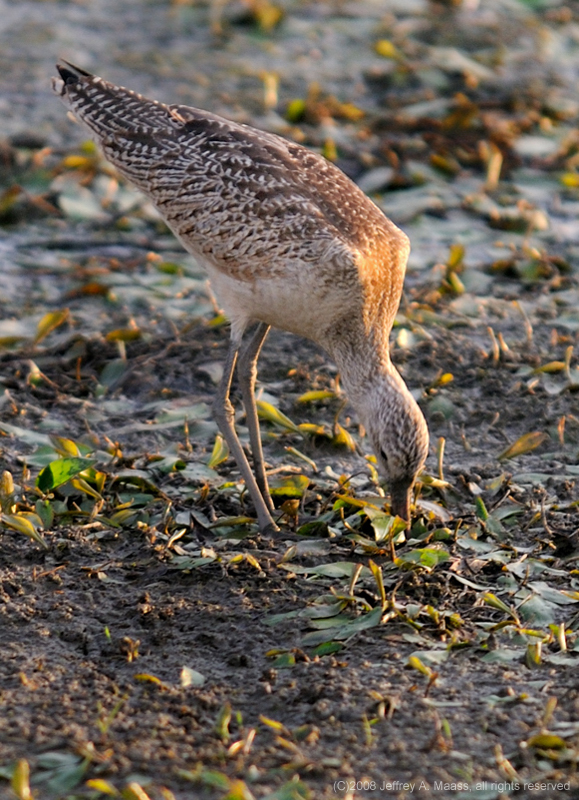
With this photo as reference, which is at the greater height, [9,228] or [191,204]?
[191,204]

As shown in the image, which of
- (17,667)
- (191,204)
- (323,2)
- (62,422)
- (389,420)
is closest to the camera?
(17,667)

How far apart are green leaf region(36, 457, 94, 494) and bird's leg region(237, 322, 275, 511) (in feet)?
3.04

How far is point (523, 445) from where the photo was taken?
6.93 metres

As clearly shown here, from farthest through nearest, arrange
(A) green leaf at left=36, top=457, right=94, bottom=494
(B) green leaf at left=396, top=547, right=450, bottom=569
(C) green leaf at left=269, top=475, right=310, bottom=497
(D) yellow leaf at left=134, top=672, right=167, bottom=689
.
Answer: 1. (C) green leaf at left=269, top=475, right=310, bottom=497
2. (A) green leaf at left=36, top=457, right=94, bottom=494
3. (B) green leaf at left=396, top=547, right=450, bottom=569
4. (D) yellow leaf at left=134, top=672, right=167, bottom=689

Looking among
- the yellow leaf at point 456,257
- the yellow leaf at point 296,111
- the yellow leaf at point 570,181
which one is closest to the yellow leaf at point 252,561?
the yellow leaf at point 456,257

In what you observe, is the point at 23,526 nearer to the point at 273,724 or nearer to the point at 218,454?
→ the point at 218,454

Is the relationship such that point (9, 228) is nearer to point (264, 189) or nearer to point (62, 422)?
point (62, 422)

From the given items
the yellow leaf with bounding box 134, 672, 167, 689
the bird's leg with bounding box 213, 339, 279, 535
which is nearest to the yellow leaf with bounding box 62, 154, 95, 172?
the bird's leg with bounding box 213, 339, 279, 535

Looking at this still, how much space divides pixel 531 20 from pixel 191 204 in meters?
8.86

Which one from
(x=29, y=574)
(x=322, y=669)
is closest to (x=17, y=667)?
(x=29, y=574)

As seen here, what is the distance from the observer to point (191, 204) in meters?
6.71

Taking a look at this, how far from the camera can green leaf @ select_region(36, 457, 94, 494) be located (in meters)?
6.26

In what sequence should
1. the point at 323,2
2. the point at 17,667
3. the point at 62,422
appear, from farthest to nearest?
the point at 323,2
the point at 62,422
the point at 17,667

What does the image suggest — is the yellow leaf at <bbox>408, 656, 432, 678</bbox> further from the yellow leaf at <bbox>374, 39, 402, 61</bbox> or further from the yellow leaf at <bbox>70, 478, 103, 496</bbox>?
the yellow leaf at <bbox>374, 39, 402, 61</bbox>
